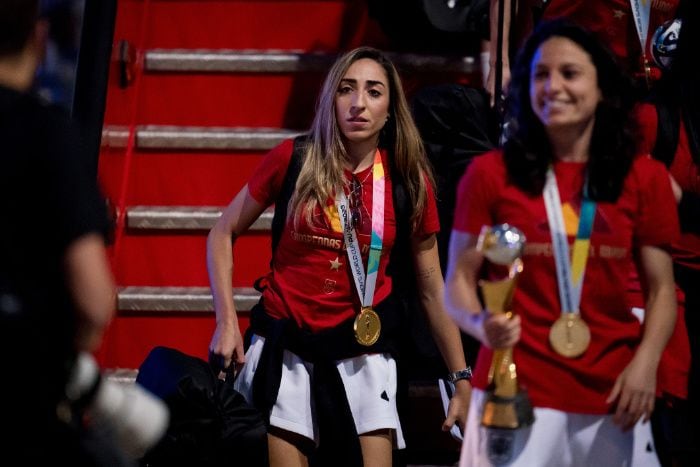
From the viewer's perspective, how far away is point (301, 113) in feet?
17.5

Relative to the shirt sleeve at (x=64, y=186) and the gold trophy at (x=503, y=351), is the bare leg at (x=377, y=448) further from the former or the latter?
the shirt sleeve at (x=64, y=186)

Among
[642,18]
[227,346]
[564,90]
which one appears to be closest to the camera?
[564,90]

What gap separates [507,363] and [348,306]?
1.13 metres

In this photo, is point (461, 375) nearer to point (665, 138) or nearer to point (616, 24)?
point (665, 138)

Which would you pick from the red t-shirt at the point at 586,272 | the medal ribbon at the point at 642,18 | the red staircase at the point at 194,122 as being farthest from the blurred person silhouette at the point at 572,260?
the red staircase at the point at 194,122

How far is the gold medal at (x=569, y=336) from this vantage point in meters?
2.80

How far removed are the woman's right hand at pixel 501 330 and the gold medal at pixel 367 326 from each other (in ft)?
3.51

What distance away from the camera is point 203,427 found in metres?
3.59

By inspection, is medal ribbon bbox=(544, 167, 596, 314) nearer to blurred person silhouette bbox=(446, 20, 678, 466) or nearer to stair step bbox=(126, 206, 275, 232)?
blurred person silhouette bbox=(446, 20, 678, 466)

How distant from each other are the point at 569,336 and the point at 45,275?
3.85 feet

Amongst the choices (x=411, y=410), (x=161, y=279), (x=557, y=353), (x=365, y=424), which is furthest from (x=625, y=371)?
(x=161, y=279)

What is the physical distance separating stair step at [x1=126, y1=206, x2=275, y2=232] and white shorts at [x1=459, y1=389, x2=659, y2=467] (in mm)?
2154

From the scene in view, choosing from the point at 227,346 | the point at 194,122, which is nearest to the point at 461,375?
the point at 227,346

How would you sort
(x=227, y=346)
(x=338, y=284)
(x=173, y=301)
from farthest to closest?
(x=173, y=301) < (x=338, y=284) < (x=227, y=346)
